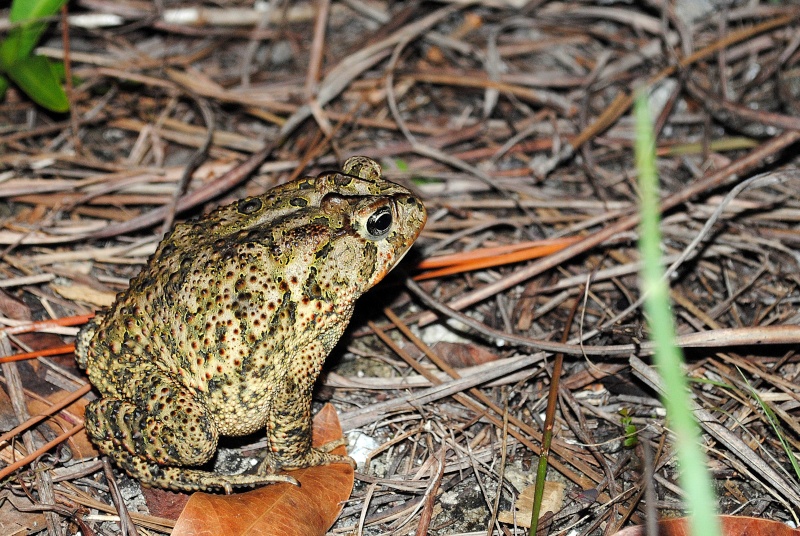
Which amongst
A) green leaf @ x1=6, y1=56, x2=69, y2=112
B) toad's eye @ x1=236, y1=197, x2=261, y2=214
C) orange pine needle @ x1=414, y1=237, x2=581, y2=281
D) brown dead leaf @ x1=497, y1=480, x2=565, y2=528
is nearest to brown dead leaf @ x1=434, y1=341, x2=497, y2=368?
orange pine needle @ x1=414, y1=237, x2=581, y2=281

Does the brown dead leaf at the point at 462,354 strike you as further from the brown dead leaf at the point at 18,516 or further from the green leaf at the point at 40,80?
the green leaf at the point at 40,80

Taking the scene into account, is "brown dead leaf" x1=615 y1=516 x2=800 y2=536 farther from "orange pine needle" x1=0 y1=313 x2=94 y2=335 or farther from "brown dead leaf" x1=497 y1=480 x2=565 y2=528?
"orange pine needle" x1=0 y1=313 x2=94 y2=335

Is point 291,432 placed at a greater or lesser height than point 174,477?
greater

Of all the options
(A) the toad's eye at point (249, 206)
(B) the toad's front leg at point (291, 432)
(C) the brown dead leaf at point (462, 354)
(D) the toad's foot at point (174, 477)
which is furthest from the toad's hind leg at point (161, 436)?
(C) the brown dead leaf at point (462, 354)

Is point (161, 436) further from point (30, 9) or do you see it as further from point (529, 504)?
point (30, 9)

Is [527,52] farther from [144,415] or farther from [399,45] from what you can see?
[144,415]

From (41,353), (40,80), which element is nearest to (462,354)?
(41,353)
